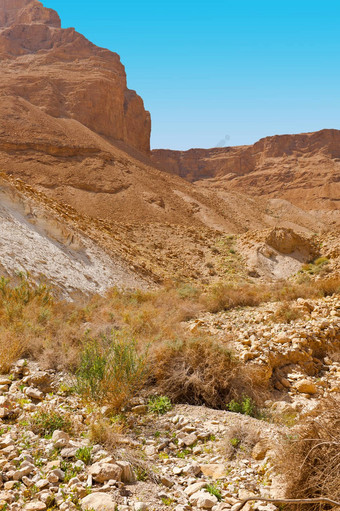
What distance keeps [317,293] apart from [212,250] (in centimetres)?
1293

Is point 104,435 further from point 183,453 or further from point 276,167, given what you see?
point 276,167

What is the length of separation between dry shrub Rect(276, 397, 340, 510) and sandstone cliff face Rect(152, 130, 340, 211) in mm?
61818

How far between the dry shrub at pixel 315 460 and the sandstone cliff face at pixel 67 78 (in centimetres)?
4013

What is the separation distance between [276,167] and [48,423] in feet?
265

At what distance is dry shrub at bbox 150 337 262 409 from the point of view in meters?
5.25

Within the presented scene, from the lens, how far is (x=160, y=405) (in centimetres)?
492

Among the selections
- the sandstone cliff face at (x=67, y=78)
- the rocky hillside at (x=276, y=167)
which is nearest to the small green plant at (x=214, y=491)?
the sandstone cliff face at (x=67, y=78)

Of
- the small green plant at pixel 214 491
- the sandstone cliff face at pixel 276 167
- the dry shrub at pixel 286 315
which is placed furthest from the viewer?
the sandstone cliff face at pixel 276 167

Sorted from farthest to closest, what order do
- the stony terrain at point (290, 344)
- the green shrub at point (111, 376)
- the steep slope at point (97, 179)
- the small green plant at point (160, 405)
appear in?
1. the steep slope at point (97, 179)
2. the stony terrain at point (290, 344)
3. the small green plant at point (160, 405)
4. the green shrub at point (111, 376)

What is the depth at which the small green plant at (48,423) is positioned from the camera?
13.0ft

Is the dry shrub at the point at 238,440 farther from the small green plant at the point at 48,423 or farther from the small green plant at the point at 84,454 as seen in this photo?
the small green plant at the point at 48,423

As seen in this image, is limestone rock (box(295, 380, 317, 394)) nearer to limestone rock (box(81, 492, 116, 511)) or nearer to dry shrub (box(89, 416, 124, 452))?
dry shrub (box(89, 416, 124, 452))

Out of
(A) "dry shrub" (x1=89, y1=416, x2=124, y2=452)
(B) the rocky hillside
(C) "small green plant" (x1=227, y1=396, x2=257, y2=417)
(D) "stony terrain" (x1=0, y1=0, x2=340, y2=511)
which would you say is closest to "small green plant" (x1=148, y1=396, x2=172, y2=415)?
(D) "stony terrain" (x1=0, y1=0, x2=340, y2=511)

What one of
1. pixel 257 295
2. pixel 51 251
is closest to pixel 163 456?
pixel 257 295
